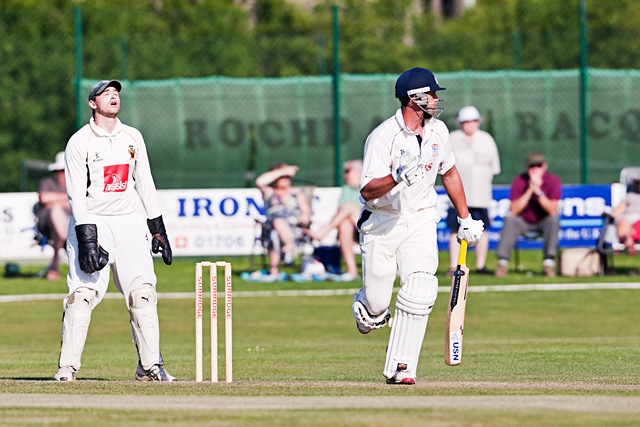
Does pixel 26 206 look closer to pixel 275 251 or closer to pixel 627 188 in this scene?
pixel 275 251

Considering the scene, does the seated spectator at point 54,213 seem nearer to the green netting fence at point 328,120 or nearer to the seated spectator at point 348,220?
the green netting fence at point 328,120

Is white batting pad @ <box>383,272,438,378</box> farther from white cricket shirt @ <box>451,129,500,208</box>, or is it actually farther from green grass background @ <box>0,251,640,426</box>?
white cricket shirt @ <box>451,129,500,208</box>

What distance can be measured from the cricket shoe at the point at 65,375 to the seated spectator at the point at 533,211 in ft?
32.2

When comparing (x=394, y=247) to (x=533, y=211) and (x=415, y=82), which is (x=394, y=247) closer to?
(x=415, y=82)

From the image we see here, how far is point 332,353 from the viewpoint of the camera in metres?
12.7

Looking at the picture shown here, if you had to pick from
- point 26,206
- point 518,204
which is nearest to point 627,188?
point 518,204

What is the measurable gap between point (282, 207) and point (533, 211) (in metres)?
3.31

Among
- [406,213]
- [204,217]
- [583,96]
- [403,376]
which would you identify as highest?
[583,96]

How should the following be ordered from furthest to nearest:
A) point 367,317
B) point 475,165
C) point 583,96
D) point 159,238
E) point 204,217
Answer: point 583,96 < point 204,217 < point 475,165 < point 159,238 < point 367,317

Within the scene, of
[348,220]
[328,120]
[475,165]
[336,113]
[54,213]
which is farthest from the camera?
[328,120]

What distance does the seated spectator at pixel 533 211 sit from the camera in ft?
60.3

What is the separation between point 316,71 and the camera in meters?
28.8

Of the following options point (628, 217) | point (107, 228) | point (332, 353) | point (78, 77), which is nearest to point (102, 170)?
point (107, 228)

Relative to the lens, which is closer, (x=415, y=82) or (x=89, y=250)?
(x=415, y=82)
